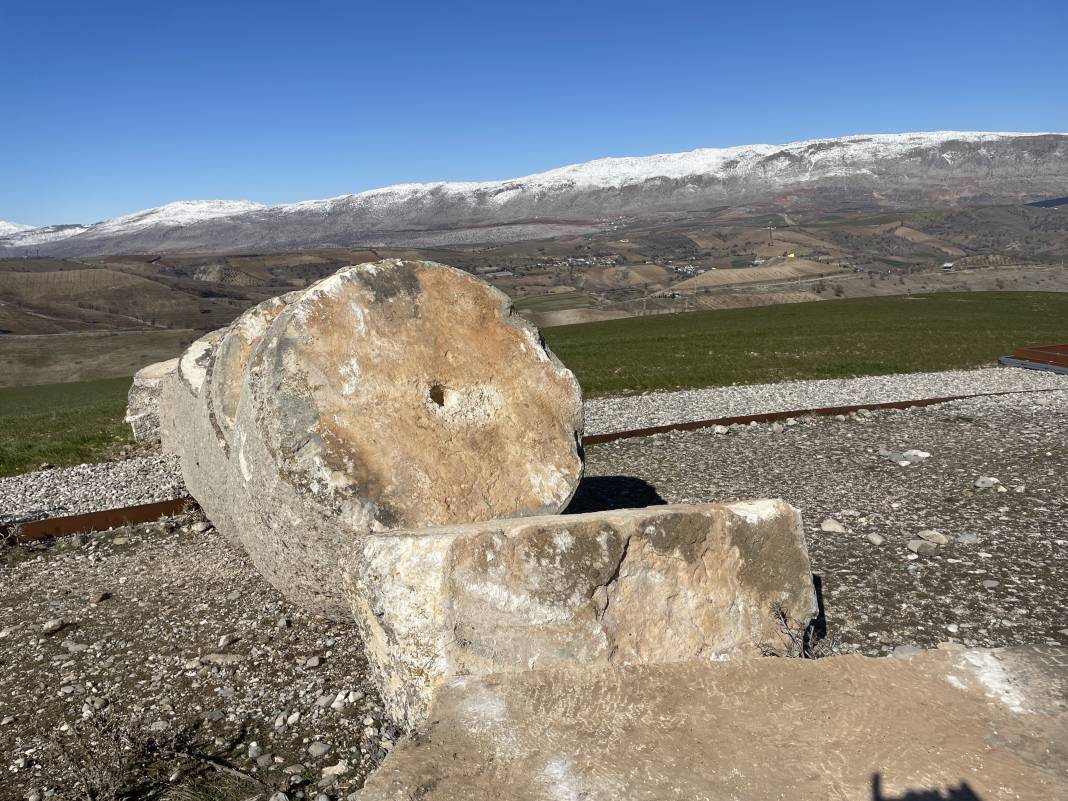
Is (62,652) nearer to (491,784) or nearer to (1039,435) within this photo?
(491,784)

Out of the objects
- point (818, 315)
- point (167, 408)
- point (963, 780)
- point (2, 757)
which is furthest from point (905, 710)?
point (818, 315)

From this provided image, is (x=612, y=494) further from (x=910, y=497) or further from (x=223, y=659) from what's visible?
(x=223, y=659)

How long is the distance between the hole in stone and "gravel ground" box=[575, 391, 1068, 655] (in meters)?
3.64

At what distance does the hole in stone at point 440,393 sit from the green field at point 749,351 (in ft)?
37.0

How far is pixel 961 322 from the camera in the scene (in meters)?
34.2

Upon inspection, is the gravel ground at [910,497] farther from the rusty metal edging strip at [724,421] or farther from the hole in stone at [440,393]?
the hole in stone at [440,393]

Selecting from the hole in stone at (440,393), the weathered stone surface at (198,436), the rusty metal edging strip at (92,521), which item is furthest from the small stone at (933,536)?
the rusty metal edging strip at (92,521)

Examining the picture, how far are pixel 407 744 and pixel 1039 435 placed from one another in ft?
39.7

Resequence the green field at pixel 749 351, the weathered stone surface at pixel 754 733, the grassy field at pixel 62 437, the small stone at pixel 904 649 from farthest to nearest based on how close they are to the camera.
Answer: the green field at pixel 749 351
the grassy field at pixel 62 437
the small stone at pixel 904 649
the weathered stone surface at pixel 754 733

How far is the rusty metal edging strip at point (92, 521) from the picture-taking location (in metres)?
9.40

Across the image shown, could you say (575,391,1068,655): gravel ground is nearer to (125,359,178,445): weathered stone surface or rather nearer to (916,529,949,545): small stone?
(916,529,949,545): small stone

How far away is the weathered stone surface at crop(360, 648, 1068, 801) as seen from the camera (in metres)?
3.39

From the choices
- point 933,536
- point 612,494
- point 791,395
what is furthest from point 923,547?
point 791,395

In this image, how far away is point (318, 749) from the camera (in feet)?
16.2
